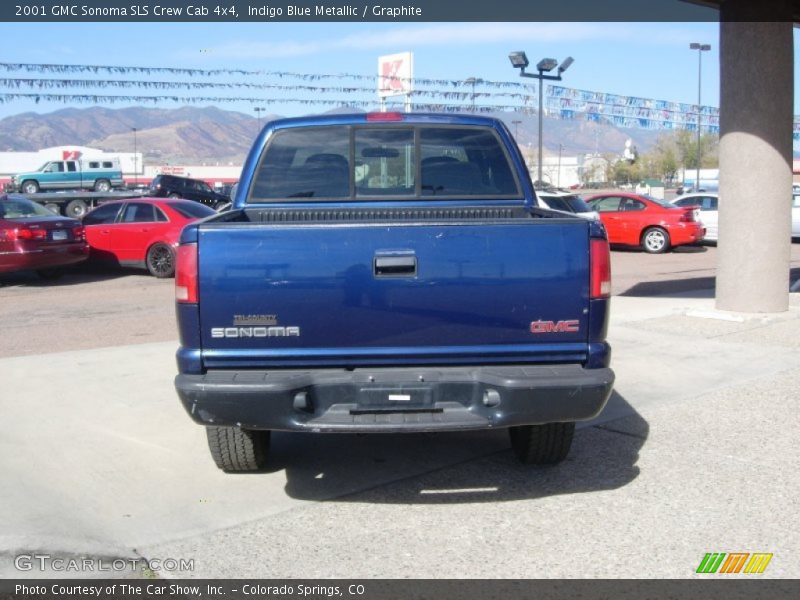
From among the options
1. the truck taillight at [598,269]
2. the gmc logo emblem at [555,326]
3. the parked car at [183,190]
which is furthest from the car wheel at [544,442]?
the parked car at [183,190]

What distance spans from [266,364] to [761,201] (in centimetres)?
805

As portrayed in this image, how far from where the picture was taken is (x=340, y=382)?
4.44m

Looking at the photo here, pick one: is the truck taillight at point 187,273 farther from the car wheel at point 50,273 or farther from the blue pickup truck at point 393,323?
the car wheel at point 50,273

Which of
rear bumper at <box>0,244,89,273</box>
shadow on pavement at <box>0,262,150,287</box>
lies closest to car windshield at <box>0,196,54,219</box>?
rear bumper at <box>0,244,89,273</box>

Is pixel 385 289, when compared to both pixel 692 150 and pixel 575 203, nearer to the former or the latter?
pixel 575 203

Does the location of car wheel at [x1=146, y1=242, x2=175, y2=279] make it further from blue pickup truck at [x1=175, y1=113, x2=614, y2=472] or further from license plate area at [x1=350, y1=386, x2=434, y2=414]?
license plate area at [x1=350, y1=386, x2=434, y2=414]

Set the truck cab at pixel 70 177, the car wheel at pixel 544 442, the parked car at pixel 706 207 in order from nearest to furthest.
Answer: the car wheel at pixel 544 442, the parked car at pixel 706 207, the truck cab at pixel 70 177

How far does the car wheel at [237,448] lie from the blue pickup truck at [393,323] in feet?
2.17

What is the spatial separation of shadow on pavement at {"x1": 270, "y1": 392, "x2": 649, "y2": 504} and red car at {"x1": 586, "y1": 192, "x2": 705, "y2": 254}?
52.3 ft

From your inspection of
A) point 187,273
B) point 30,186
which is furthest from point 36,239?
point 30,186

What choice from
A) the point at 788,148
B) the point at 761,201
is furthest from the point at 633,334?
the point at 788,148

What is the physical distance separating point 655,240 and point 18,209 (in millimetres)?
14202

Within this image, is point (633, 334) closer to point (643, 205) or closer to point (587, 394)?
point (587, 394)

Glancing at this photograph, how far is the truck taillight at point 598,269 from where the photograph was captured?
4.50 meters
